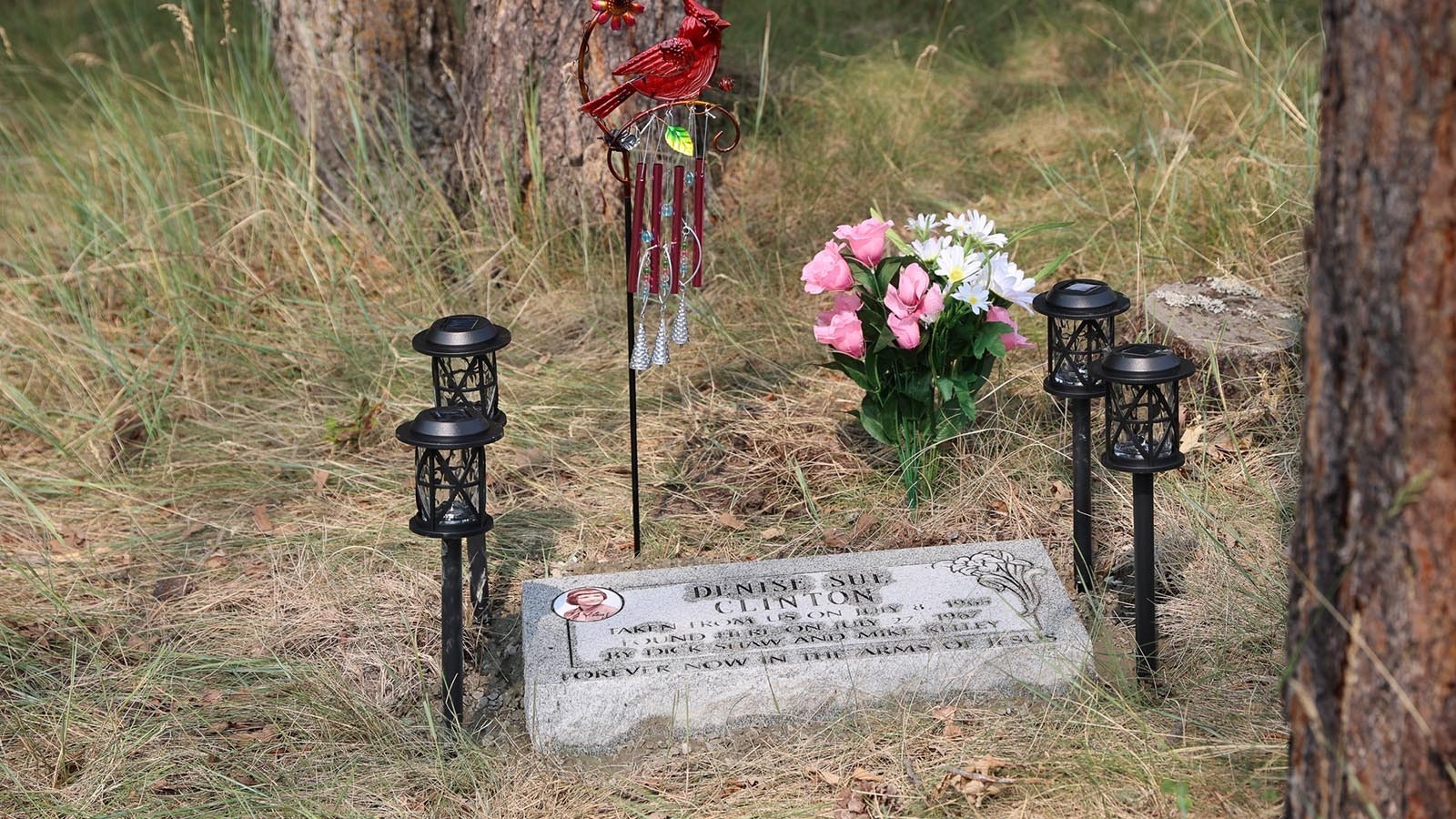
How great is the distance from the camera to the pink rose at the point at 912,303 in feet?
10.5


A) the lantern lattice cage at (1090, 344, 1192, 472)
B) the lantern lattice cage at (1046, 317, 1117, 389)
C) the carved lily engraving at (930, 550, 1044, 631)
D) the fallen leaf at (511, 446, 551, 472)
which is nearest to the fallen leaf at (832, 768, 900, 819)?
the carved lily engraving at (930, 550, 1044, 631)

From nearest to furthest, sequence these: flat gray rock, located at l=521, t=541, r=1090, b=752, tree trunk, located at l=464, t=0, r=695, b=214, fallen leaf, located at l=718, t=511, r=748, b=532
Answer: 1. flat gray rock, located at l=521, t=541, r=1090, b=752
2. fallen leaf, located at l=718, t=511, r=748, b=532
3. tree trunk, located at l=464, t=0, r=695, b=214

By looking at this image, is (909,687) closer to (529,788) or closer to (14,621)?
(529,788)

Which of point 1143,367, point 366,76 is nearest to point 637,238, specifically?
point 1143,367

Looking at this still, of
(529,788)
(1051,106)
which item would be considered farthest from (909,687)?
(1051,106)

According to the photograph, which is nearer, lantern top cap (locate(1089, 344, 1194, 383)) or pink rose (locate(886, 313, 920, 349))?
lantern top cap (locate(1089, 344, 1194, 383))

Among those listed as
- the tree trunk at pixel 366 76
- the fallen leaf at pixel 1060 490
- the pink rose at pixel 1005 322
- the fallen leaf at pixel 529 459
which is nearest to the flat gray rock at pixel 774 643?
the fallen leaf at pixel 1060 490

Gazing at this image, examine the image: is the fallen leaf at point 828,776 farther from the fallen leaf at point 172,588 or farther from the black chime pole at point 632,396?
the fallen leaf at point 172,588

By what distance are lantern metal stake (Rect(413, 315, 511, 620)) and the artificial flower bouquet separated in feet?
2.54

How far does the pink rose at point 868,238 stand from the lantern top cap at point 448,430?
1.06 metres

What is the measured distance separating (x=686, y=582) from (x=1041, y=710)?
0.83m

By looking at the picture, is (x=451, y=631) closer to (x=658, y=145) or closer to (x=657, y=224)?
(x=657, y=224)

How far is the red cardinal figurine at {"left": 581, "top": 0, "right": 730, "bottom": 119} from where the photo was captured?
2898 mm

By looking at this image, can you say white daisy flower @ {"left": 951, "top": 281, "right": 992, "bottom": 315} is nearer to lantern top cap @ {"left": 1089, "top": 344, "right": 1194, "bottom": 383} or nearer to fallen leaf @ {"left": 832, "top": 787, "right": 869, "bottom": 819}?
lantern top cap @ {"left": 1089, "top": 344, "right": 1194, "bottom": 383}
